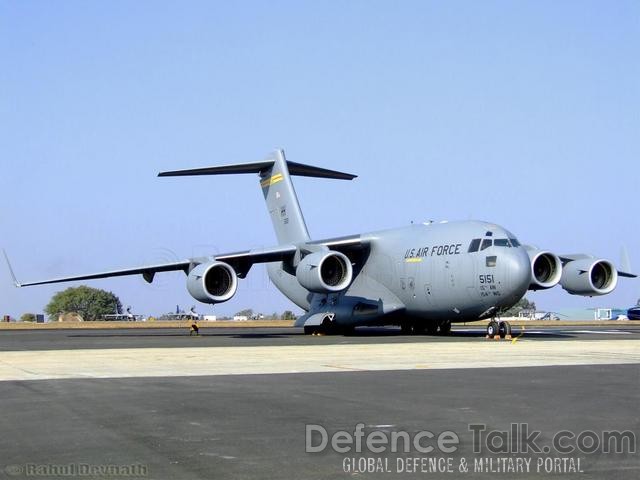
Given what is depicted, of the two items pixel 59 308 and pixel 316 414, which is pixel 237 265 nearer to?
pixel 316 414

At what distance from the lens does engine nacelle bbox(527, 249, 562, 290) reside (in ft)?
106

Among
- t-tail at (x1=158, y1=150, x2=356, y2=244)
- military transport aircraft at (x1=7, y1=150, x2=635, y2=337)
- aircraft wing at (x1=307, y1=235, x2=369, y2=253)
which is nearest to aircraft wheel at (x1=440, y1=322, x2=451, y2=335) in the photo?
military transport aircraft at (x1=7, y1=150, x2=635, y2=337)

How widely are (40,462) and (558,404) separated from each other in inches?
240

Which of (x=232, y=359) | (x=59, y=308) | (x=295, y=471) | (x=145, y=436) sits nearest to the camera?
(x=295, y=471)

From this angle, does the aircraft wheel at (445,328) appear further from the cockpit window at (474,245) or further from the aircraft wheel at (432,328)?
the cockpit window at (474,245)

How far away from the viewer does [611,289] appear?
33.8 metres

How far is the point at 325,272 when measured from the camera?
117 ft

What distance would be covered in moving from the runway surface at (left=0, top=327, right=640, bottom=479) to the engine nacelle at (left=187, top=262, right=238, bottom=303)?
14209mm

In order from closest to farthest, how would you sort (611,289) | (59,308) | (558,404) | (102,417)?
(102,417) → (558,404) → (611,289) → (59,308)

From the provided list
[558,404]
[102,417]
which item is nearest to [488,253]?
[558,404]

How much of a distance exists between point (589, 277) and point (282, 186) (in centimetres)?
1529

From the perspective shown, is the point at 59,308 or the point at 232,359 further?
the point at 59,308
